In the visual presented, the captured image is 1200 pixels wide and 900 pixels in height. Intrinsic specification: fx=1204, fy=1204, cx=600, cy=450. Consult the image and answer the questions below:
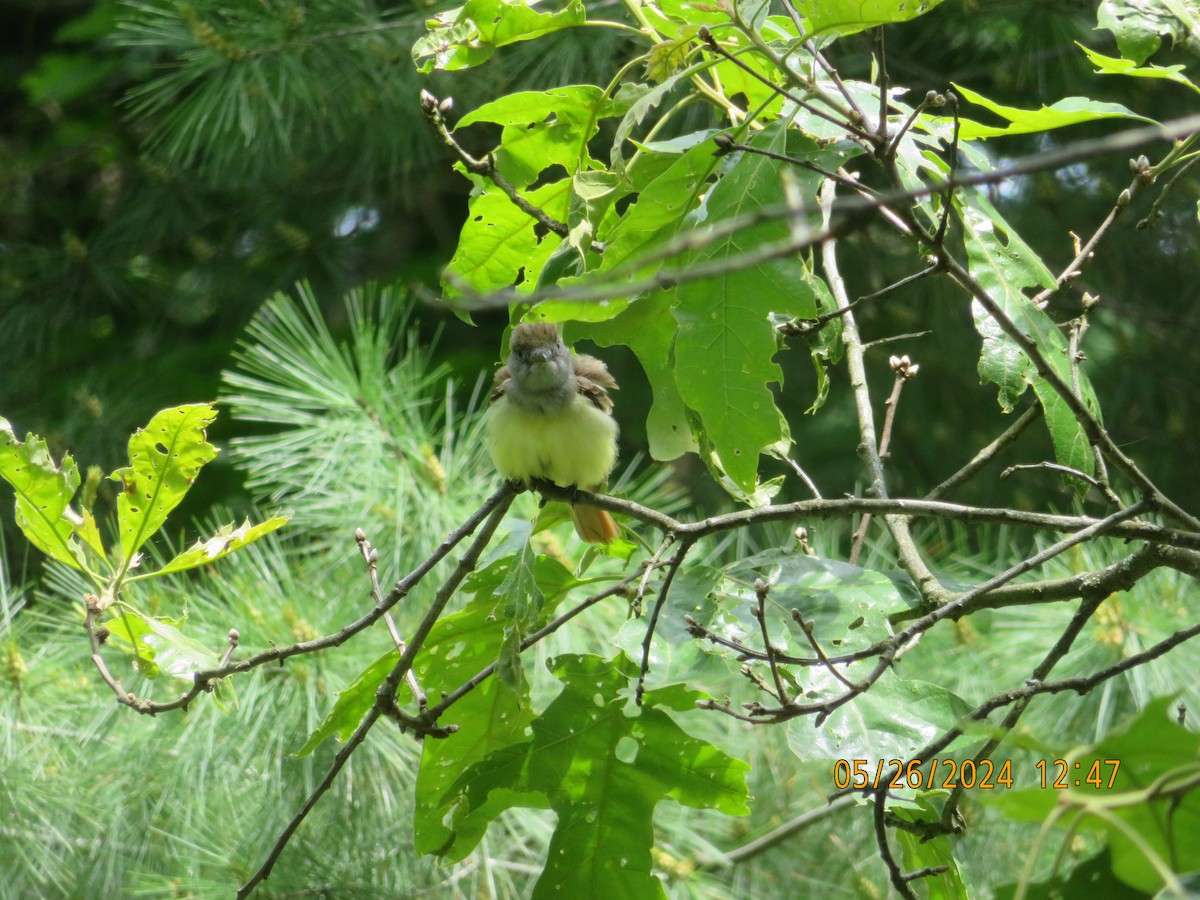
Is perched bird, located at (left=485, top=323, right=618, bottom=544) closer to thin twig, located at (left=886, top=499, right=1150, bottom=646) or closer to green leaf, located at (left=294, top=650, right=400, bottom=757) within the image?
green leaf, located at (left=294, top=650, right=400, bottom=757)

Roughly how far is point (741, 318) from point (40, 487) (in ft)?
3.81

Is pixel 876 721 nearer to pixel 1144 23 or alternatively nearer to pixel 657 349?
pixel 657 349

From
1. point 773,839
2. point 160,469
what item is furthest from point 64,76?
point 773,839

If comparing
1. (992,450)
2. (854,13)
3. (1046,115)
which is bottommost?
(992,450)

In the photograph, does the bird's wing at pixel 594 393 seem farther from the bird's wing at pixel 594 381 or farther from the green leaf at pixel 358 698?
the green leaf at pixel 358 698

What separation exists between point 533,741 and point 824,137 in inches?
48.1

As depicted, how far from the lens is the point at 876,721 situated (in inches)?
79.4

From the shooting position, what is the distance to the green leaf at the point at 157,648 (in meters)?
2.02

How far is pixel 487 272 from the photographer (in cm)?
235

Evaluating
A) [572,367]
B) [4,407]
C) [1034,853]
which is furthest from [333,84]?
[1034,853]

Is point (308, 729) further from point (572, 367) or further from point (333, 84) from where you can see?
point (333, 84)

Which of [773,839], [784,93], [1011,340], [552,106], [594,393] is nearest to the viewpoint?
[784,93]

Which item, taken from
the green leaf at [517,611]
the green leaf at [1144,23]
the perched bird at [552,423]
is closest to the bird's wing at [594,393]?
the perched bird at [552,423]

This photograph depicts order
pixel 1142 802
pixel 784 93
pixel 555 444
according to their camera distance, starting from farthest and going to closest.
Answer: pixel 555 444 < pixel 784 93 < pixel 1142 802
